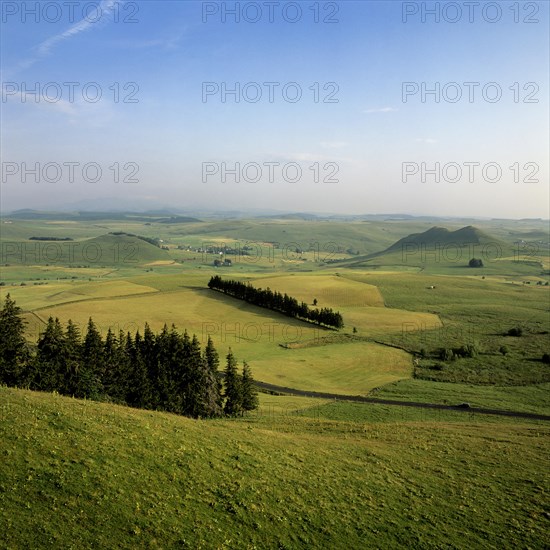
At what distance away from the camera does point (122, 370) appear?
5091cm

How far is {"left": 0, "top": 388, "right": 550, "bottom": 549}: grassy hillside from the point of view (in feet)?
64.4

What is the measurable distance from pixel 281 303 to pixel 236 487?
306 feet

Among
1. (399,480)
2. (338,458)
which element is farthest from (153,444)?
(399,480)

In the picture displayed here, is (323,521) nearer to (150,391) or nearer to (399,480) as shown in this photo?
(399,480)

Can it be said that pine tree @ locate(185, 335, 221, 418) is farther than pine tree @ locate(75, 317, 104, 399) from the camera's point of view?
Yes

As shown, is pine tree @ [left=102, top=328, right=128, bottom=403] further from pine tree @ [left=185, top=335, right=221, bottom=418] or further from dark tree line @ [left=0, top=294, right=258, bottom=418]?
pine tree @ [left=185, top=335, right=221, bottom=418]

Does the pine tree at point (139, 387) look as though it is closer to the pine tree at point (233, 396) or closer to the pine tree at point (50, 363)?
the pine tree at point (50, 363)

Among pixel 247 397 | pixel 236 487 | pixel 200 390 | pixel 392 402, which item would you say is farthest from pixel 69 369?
pixel 392 402

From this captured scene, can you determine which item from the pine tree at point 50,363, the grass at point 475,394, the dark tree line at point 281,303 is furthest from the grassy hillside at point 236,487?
the dark tree line at point 281,303

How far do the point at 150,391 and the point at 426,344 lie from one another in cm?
6342

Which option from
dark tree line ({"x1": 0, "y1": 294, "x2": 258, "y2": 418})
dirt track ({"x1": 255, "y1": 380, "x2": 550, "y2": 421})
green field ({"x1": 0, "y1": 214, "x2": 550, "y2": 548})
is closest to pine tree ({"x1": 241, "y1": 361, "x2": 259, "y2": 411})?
dark tree line ({"x1": 0, "y1": 294, "x2": 258, "y2": 418})

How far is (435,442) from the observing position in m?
39.0

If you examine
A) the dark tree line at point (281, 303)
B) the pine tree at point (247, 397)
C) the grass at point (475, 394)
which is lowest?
the grass at point (475, 394)

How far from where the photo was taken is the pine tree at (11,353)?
44531 mm
